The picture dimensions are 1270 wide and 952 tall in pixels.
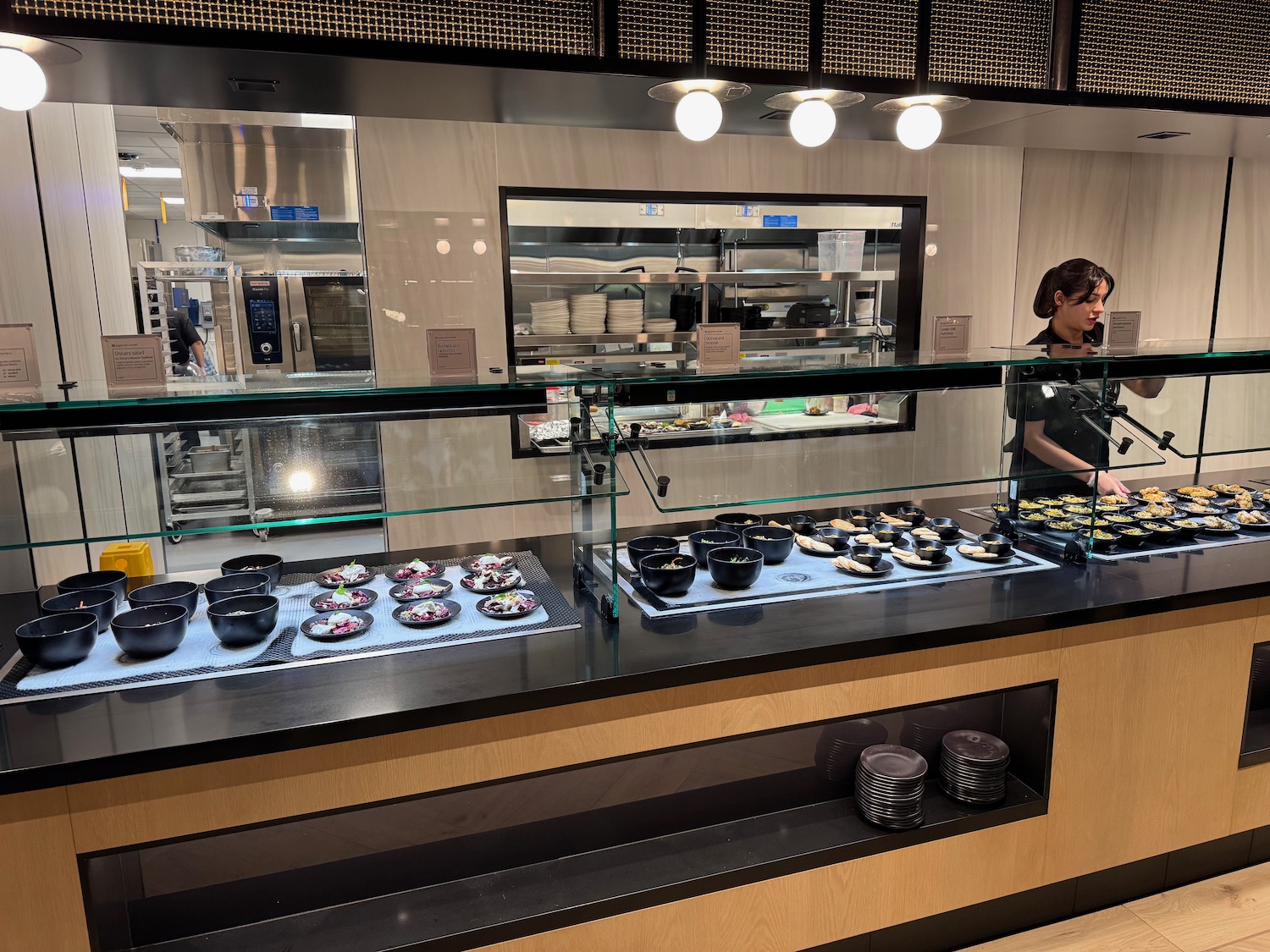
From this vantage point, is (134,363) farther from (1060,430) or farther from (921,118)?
(1060,430)

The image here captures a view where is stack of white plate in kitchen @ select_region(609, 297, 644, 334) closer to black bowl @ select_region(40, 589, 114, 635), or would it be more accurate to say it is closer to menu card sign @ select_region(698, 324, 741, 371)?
menu card sign @ select_region(698, 324, 741, 371)

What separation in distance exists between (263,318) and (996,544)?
400 centimetres

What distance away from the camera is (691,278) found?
442 centimetres

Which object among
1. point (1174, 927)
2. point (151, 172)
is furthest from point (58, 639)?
point (151, 172)

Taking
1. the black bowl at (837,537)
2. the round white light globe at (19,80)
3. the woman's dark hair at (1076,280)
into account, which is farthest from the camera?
the woman's dark hair at (1076,280)

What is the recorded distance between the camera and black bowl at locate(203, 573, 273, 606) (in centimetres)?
173

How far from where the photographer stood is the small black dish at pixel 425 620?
1.72 meters

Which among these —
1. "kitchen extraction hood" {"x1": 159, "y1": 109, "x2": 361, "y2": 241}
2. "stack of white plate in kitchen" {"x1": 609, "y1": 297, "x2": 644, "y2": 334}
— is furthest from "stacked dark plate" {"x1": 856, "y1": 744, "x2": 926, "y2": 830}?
"kitchen extraction hood" {"x1": 159, "y1": 109, "x2": 361, "y2": 241}

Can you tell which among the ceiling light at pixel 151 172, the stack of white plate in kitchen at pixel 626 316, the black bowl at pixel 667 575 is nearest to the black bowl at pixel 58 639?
the black bowl at pixel 667 575

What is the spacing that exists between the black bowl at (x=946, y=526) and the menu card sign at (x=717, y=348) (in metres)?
0.80

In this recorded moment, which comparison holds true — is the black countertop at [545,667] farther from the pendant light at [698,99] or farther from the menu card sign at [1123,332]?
the pendant light at [698,99]

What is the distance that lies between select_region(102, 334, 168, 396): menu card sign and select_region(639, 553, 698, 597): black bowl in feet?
3.58

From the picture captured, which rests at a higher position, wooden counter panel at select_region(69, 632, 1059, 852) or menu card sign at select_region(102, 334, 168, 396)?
menu card sign at select_region(102, 334, 168, 396)

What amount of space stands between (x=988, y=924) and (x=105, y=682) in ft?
6.56
